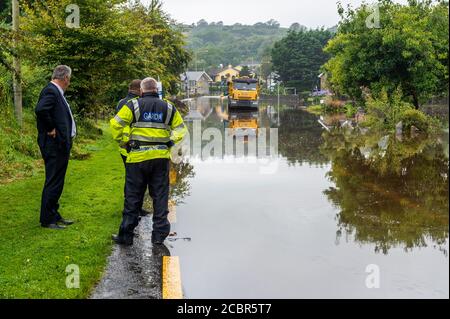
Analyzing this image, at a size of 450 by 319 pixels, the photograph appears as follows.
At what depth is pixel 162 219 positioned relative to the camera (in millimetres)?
6660

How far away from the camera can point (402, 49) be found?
23188mm

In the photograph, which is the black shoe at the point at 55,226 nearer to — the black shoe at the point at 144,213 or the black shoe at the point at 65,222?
the black shoe at the point at 65,222

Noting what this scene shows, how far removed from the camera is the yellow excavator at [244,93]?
4556 cm

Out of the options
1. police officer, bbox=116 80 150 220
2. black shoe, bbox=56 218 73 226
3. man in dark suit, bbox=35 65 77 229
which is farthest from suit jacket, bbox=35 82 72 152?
black shoe, bbox=56 218 73 226

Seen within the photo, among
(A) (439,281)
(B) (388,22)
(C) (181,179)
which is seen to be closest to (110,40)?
(C) (181,179)

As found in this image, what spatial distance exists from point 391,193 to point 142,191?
16.4 ft

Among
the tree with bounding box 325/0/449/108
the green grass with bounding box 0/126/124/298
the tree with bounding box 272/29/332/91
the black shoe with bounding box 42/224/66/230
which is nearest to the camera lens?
the green grass with bounding box 0/126/124/298

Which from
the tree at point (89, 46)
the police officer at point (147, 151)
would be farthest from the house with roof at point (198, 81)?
the police officer at point (147, 151)

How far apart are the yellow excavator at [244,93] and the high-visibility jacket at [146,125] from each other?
128 ft

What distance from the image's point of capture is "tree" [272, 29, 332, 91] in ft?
283

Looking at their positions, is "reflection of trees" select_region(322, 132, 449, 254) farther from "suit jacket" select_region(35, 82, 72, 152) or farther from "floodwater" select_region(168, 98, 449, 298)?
"suit jacket" select_region(35, 82, 72, 152)

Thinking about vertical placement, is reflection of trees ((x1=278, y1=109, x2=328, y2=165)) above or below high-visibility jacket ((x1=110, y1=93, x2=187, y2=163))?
below

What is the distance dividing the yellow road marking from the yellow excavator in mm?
39683
